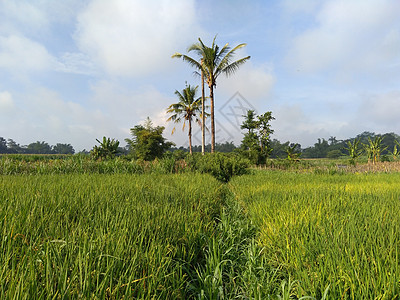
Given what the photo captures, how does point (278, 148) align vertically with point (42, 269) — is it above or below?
above

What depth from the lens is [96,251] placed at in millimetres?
1275

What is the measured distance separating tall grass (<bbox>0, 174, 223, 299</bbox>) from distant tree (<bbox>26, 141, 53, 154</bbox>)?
9347 cm

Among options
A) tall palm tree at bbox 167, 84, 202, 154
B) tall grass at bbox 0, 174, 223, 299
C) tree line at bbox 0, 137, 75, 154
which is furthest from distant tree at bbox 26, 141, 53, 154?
tall grass at bbox 0, 174, 223, 299

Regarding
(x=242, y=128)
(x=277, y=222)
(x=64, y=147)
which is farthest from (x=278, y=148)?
(x=64, y=147)

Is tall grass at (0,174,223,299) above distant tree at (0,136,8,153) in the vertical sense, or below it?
below

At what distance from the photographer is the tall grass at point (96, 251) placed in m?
1.00

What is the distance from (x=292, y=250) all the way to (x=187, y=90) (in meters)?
24.1

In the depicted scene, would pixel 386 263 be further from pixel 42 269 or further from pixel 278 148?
pixel 278 148

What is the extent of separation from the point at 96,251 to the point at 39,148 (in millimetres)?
96615

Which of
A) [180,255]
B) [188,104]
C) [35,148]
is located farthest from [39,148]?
[180,255]

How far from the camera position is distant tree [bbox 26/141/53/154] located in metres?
76.1

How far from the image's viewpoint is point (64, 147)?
77562 mm

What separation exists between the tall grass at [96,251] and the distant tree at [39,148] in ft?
307

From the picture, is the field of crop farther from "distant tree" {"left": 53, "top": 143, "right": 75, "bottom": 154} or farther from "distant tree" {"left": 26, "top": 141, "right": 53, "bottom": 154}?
Result: "distant tree" {"left": 26, "top": 141, "right": 53, "bottom": 154}
